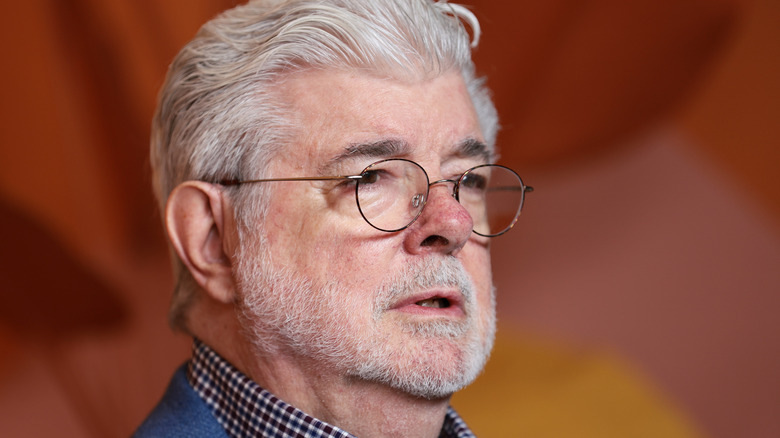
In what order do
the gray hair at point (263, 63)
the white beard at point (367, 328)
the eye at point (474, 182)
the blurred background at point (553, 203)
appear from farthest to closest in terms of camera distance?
1. the blurred background at point (553, 203)
2. the eye at point (474, 182)
3. the gray hair at point (263, 63)
4. the white beard at point (367, 328)

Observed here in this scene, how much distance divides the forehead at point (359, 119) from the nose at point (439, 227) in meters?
0.10

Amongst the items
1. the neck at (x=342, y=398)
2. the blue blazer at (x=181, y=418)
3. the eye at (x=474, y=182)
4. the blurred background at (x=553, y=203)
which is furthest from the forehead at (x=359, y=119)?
the blurred background at (x=553, y=203)

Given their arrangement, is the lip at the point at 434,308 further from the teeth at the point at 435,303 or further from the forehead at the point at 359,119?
the forehead at the point at 359,119

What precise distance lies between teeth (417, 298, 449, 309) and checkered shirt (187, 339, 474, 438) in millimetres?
281

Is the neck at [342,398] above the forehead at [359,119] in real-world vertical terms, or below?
below

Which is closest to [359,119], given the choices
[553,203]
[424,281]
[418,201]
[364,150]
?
[364,150]

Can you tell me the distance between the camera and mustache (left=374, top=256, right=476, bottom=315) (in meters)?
1.34

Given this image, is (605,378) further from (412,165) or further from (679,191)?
(412,165)

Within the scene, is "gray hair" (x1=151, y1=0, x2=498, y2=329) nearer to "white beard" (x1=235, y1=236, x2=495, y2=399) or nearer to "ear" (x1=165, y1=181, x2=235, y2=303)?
"ear" (x1=165, y1=181, x2=235, y2=303)

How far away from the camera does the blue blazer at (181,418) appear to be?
1437mm

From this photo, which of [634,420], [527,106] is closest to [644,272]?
[634,420]

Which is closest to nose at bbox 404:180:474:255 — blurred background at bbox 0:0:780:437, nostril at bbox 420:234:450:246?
nostril at bbox 420:234:450:246

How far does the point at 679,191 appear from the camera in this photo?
306 cm

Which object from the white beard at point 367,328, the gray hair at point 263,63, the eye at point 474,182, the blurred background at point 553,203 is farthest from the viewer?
the blurred background at point 553,203
